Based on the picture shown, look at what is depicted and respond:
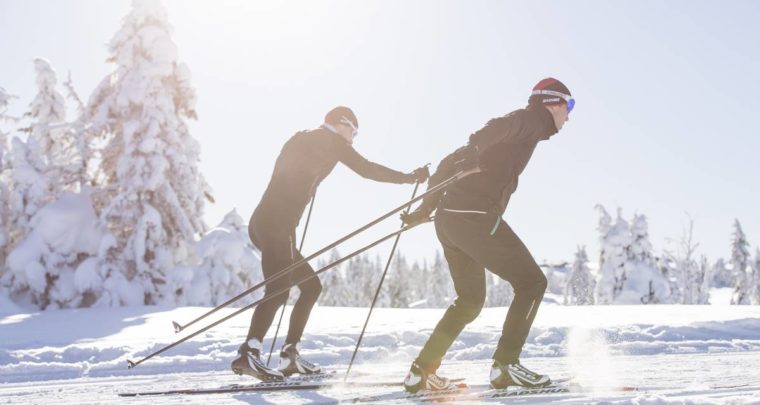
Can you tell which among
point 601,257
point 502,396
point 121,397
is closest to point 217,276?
point 121,397

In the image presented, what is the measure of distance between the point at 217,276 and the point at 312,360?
1394cm

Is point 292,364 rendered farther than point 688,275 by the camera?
No

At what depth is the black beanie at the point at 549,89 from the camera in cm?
448

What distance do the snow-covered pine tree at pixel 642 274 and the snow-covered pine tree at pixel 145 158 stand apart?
91.1ft

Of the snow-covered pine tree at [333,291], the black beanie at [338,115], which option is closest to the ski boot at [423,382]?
the black beanie at [338,115]

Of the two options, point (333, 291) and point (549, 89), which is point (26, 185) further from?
point (333, 291)

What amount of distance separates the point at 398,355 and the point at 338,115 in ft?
11.0

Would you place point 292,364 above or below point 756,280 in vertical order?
above

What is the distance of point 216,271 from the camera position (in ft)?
67.4

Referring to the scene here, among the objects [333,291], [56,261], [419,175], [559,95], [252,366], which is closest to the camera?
[559,95]

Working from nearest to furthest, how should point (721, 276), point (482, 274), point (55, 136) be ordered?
point (482, 274), point (55, 136), point (721, 276)

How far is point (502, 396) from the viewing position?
413cm

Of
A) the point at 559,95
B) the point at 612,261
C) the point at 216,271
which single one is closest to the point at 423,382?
the point at 559,95

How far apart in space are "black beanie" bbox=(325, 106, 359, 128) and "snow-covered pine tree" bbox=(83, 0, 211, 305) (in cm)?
1533
